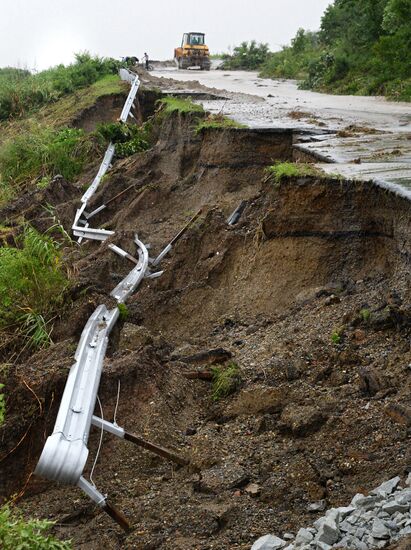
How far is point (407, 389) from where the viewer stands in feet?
19.0

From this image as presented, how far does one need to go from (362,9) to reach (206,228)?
1617cm

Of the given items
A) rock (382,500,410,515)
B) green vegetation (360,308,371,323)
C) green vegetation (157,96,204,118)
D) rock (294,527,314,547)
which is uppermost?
green vegetation (157,96,204,118)

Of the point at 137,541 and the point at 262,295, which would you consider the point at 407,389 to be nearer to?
the point at 137,541

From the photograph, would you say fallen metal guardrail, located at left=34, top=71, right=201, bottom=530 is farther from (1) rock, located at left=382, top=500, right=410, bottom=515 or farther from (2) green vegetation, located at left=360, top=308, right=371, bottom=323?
(2) green vegetation, located at left=360, top=308, right=371, bottom=323

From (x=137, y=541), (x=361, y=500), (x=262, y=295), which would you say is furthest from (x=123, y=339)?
(x=361, y=500)

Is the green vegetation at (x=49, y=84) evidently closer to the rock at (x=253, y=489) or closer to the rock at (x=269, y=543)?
the rock at (x=253, y=489)

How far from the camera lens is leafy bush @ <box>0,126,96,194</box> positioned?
17.0m

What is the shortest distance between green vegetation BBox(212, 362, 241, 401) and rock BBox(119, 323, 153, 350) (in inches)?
30.9

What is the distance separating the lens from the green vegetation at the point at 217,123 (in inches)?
488

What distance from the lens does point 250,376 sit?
700cm

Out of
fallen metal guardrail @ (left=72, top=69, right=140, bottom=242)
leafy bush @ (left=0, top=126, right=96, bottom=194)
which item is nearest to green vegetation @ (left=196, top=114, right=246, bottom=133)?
fallen metal guardrail @ (left=72, top=69, right=140, bottom=242)

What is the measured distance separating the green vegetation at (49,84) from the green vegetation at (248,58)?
1416 cm

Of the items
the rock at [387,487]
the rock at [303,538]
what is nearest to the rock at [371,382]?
the rock at [387,487]

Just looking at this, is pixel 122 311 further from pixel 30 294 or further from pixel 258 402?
pixel 258 402
